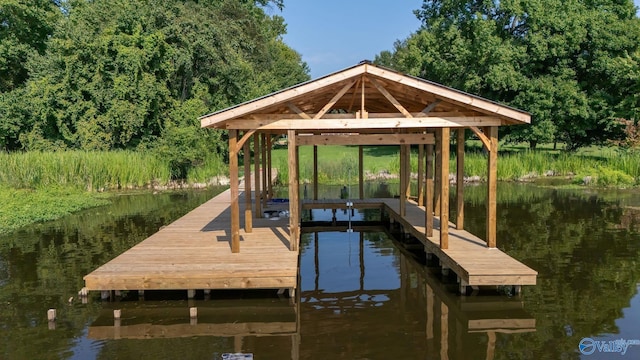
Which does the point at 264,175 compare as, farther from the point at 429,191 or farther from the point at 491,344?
the point at 491,344

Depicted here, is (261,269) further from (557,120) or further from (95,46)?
(557,120)

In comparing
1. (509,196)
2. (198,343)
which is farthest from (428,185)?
(509,196)

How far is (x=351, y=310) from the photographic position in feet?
27.4

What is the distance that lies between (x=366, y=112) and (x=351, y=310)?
3.79m

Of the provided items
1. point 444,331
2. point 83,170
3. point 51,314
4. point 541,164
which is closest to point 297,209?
point 444,331

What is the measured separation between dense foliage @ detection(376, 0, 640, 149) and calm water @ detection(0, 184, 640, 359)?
55.0 ft

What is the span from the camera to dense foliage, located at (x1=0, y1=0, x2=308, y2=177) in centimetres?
2627

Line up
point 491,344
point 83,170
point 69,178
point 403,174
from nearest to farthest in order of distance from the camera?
point 491,344 < point 403,174 < point 69,178 < point 83,170

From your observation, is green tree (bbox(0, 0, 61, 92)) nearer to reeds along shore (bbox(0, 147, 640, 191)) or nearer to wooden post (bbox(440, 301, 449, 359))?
reeds along shore (bbox(0, 147, 640, 191))

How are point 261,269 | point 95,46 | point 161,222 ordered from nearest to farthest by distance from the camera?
point 261,269 → point 161,222 → point 95,46

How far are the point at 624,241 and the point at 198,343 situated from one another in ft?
36.3

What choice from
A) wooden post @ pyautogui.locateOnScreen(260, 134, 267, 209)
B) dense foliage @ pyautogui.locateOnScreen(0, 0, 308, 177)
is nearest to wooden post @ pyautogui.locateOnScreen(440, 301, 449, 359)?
wooden post @ pyautogui.locateOnScreen(260, 134, 267, 209)

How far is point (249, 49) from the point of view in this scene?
36.3 metres

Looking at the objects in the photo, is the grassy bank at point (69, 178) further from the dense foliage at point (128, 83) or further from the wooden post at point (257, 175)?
the wooden post at point (257, 175)
